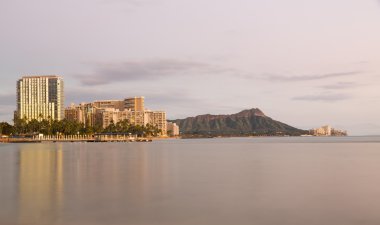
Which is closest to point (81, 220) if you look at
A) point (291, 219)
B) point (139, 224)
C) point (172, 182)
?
point (139, 224)

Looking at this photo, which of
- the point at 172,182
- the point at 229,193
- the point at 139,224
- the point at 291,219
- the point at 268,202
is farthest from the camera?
the point at 172,182

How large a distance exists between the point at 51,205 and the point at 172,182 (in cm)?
1361

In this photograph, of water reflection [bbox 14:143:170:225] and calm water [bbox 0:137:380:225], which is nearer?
calm water [bbox 0:137:380:225]

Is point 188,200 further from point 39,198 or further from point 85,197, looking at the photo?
point 39,198

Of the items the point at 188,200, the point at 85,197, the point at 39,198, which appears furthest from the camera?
the point at 85,197

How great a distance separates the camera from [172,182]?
120 ft

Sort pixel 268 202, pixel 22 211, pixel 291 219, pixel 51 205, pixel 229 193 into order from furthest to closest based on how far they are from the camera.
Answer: pixel 229 193 → pixel 268 202 → pixel 51 205 → pixel 22 211 → pixel 291 219

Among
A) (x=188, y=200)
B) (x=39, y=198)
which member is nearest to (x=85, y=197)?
(x=39, y=198)

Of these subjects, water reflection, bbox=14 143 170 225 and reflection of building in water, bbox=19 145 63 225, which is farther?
water reflection, bbox=14 143 170 225

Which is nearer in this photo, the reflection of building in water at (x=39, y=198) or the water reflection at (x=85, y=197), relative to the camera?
the reflection of building in water at (x=39, y=198)

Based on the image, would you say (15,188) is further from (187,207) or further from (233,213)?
(233,213)

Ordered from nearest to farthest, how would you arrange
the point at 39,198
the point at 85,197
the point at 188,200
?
the point at 39,198
the point at 188,200
the point at 85,197

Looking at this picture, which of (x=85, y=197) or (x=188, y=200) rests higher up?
(x=85, y=197)

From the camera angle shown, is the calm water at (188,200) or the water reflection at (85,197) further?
the water reflection at (85,197)
